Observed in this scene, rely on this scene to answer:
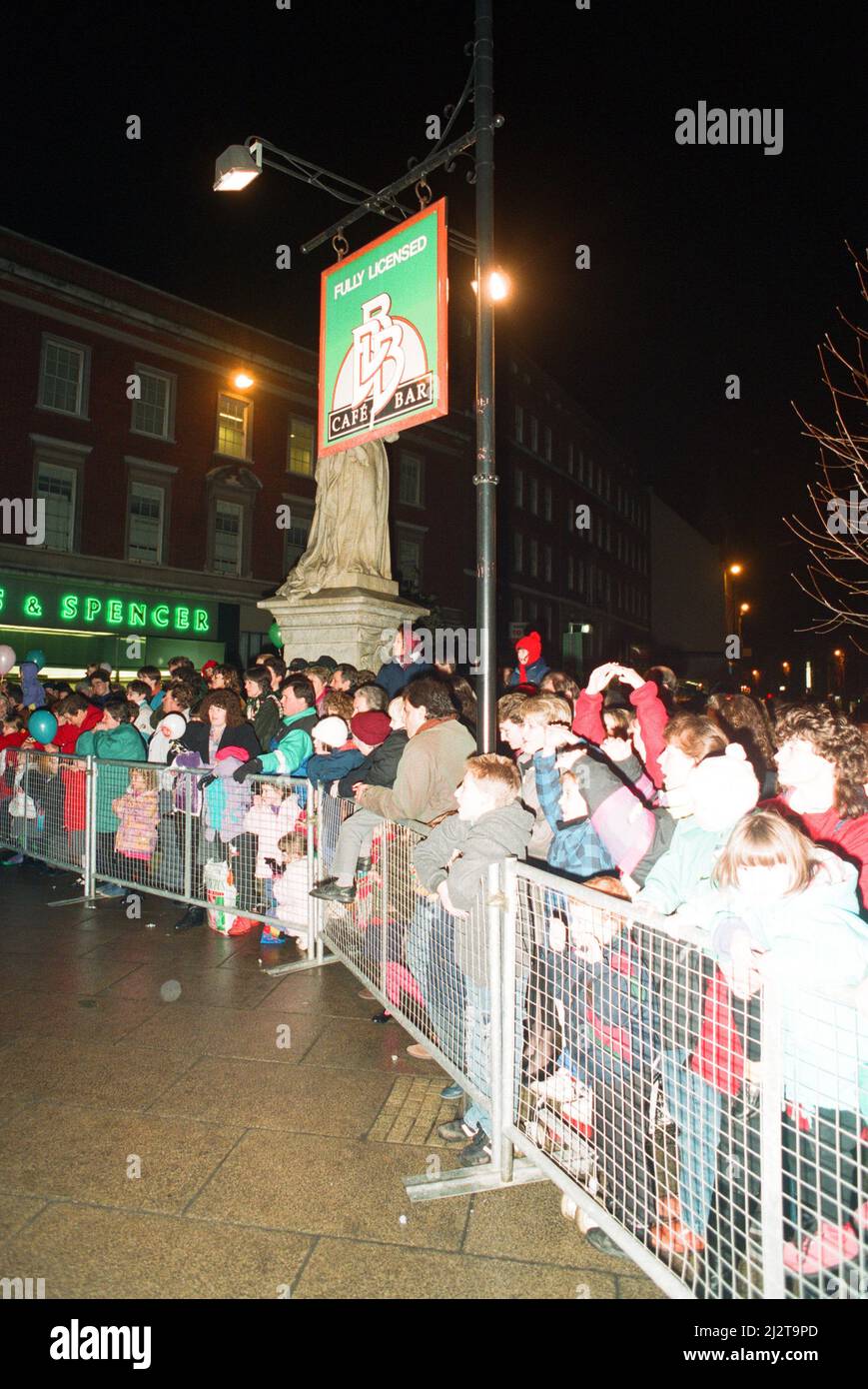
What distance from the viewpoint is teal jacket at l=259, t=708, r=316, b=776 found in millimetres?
6262

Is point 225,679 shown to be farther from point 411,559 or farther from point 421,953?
point 411,559

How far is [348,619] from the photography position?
372 inches

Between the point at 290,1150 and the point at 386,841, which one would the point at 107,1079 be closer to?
the point at 290,1150

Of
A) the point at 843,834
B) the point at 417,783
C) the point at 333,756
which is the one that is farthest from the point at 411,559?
the point at 843,834

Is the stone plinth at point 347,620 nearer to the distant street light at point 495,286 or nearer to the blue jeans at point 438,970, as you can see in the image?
the distant street light at point 495,286

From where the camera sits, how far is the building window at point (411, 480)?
33500 millimetres

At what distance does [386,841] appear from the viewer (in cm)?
451

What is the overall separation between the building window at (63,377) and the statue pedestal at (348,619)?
58.8 ft

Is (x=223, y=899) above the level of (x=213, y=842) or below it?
below

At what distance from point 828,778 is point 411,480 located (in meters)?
32.2

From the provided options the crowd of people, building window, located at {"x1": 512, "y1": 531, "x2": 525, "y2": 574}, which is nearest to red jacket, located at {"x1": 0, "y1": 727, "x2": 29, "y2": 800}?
the crowd of people

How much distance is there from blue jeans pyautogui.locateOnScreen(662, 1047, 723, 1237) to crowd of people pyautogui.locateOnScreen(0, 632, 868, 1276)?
1 centimetres
